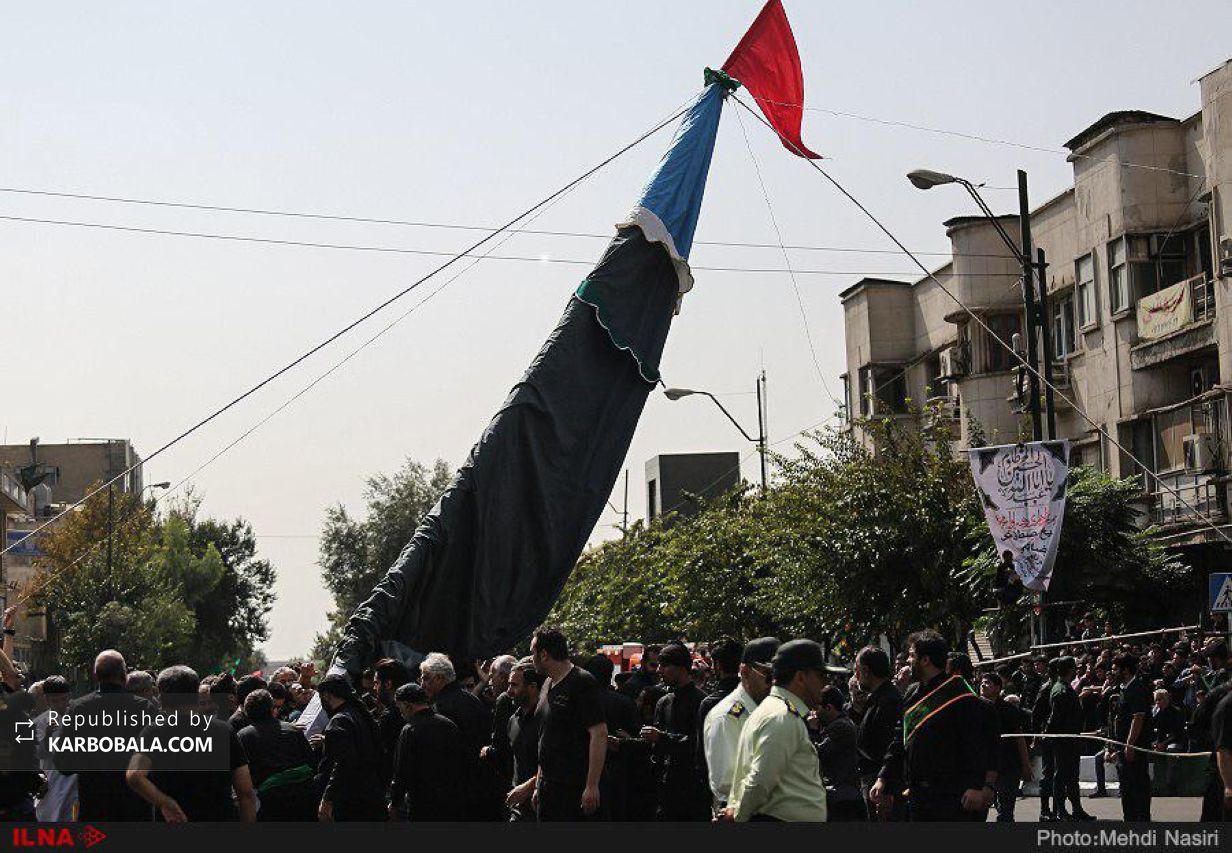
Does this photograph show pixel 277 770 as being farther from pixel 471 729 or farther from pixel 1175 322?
pixel 1175 322

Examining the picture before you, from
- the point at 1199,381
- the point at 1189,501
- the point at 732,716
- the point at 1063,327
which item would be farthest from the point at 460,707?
the point at 1063,327

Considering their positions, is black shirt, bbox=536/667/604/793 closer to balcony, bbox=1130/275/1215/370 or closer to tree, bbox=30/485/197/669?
balcony, bbox=1130/275/1215/370

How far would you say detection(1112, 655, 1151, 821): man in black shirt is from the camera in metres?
17.1

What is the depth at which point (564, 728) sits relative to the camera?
33.1 feet

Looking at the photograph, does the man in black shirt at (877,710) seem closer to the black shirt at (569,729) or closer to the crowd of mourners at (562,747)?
the crowd of mourners at (562,747)

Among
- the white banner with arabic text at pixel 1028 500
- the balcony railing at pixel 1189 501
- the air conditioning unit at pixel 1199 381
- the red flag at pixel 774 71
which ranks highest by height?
the red flag at pixel 774 71

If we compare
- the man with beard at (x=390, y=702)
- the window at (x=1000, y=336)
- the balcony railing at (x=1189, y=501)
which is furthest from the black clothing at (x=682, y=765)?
the window at (x=1000, y=336)

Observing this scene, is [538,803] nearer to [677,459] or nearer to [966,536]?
[966,536]

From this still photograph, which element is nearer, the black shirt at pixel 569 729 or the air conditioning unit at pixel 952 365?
the black shirt at pixel 569 729

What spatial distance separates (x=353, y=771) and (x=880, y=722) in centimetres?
355

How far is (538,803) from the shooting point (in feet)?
33.4

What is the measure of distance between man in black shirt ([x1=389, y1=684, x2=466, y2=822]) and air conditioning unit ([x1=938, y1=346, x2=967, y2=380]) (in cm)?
3244

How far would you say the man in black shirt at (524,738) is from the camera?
1073 centimetres

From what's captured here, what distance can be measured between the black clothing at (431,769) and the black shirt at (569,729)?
61cm
